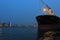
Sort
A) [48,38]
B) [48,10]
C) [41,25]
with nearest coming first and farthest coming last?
[48,38] < [41,25] < [48,10]

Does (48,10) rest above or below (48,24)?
above

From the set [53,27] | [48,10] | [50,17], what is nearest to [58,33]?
[53,27]

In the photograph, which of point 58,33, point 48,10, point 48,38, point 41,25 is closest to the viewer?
point 48,38

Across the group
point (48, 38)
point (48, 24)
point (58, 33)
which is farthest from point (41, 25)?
point (48, 38)

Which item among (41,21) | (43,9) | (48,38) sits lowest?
(48,38)

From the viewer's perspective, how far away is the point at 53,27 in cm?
3731

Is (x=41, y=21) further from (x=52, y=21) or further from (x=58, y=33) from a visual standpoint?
(x=58, y=33)

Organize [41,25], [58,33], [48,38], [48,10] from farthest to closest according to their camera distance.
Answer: [48,10]
[41,25]
[58,33]
[48,38]

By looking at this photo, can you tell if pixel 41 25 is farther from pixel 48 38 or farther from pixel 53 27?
pixel 48 38

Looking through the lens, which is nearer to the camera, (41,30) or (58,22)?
(41,30)

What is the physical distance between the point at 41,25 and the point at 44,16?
2.28 metres

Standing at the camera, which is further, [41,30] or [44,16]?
[44,16]

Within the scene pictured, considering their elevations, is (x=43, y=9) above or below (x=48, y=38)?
above

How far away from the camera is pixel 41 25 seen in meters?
37.7
